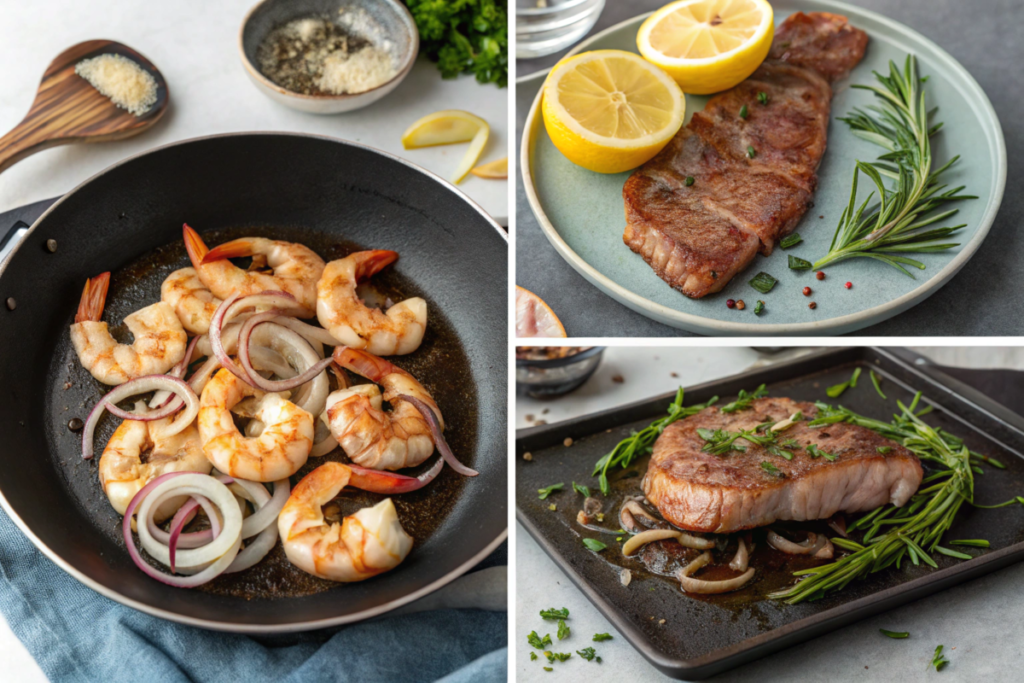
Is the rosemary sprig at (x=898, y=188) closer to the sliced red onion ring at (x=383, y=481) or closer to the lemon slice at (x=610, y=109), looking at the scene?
the lemon slice at (x=610, y=109)

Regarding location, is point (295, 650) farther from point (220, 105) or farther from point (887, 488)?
point (220, 105)

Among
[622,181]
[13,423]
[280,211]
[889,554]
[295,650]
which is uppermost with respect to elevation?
[622,181]

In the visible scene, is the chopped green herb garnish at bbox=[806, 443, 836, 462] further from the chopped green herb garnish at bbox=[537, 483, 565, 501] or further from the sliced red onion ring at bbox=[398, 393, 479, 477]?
the sliced red onion ring at bbox=[398, 393, 479, 477]

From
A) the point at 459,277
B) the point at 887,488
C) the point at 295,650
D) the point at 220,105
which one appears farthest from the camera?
the point at 220,105

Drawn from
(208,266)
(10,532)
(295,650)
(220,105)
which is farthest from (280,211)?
(295,650)

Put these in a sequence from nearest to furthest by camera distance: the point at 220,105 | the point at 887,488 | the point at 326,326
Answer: the point at 887,488, the point at 326,326, the point at 220,105

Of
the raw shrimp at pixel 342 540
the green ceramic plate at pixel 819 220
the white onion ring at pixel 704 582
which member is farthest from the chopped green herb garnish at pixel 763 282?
the raw shrimp at pixel 342 540
